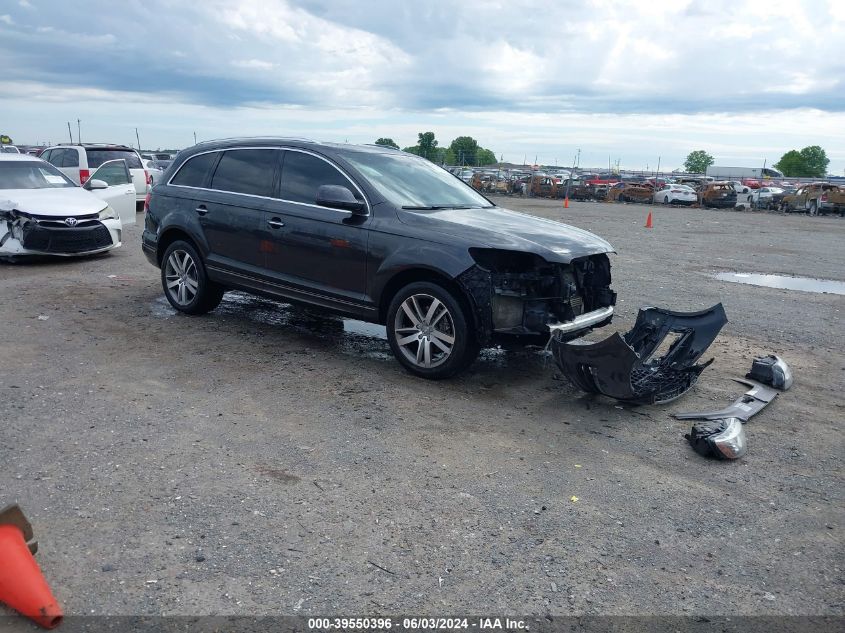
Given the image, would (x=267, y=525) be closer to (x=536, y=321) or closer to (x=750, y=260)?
(x=536, y=321)

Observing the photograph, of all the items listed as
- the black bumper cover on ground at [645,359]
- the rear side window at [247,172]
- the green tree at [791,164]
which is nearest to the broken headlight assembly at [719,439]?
the black bumper cover on ground at [645,359]

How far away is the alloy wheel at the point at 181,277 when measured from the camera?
24.8 ft

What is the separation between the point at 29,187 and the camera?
36.6ft

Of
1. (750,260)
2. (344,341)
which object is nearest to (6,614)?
(344,341)

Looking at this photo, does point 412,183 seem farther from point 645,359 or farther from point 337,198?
point 645,359

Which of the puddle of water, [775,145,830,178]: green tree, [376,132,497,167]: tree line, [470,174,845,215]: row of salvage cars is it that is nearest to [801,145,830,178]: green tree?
[775,145,830,178]: green tree

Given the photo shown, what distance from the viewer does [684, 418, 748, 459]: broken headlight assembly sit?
4.44 meters

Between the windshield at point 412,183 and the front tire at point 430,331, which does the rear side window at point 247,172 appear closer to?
the windshield at point 412,183

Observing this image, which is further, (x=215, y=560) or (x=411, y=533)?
(x=411, y=533)

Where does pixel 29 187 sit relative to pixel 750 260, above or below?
above

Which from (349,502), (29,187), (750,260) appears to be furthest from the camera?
(750,260)

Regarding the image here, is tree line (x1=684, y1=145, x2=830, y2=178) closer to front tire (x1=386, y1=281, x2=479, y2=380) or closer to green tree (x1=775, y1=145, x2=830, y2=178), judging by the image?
green tree (x1=775, y1=145, x2=830, y2=178)

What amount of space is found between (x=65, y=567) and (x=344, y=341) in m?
4.05

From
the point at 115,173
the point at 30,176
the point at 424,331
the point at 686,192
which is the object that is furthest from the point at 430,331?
the point at 686,192
